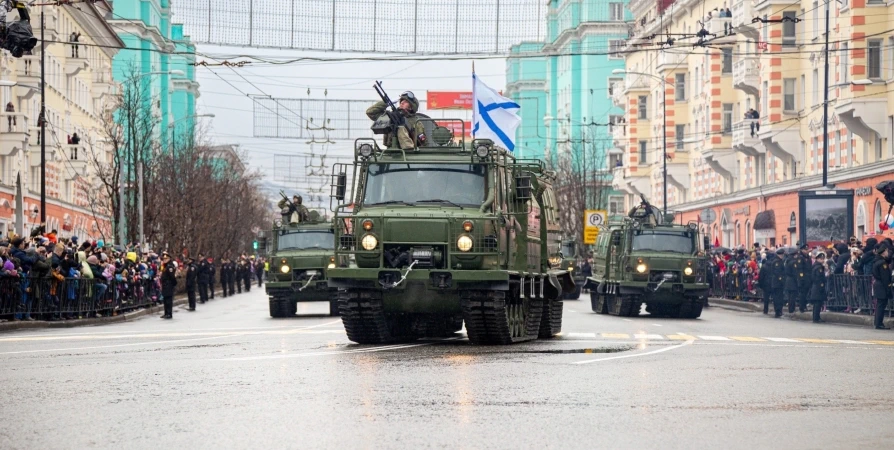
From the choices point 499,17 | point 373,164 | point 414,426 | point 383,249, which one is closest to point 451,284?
point 383,249

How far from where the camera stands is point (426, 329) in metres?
24.0

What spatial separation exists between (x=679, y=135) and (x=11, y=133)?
135 ft

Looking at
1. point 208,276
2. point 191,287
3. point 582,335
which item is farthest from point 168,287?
point 208,276

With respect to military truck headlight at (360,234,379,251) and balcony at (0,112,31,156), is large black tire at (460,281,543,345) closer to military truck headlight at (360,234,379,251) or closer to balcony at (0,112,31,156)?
military truck headlight at (360,234,379,251)

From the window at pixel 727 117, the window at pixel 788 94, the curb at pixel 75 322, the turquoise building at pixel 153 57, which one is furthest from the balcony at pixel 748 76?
the turquoise building at pixel 153 57

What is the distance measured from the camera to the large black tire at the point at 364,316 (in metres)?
21.5

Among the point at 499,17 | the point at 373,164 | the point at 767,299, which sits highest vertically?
the point at 499,17

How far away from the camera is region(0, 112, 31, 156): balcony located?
207 ft

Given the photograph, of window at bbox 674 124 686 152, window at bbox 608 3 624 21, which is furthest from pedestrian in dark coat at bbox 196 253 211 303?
window at bbox 608 3 624 21

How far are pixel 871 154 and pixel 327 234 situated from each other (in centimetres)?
2404

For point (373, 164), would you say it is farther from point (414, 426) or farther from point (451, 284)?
point (414, 426)

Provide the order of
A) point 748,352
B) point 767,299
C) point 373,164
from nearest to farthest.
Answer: point 748,352
point 373,164
point 767,299

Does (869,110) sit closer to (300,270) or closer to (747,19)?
(747,19)

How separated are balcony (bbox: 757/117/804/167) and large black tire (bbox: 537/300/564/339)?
140 ft
